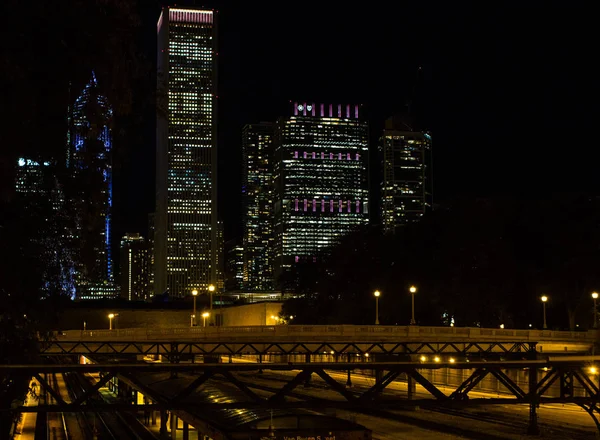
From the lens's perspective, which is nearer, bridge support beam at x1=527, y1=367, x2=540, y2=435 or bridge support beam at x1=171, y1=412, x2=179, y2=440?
bridge support beam at x1=527, y1=367, x2=540, y2=435

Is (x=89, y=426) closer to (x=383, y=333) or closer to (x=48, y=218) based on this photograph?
(x=48, y=218)

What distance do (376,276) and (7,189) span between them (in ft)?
368

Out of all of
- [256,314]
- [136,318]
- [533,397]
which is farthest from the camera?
[136,318]

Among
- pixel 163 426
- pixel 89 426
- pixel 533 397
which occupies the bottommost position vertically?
pixel 89 426

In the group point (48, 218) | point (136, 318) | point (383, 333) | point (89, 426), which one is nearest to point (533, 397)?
point (48, 218)

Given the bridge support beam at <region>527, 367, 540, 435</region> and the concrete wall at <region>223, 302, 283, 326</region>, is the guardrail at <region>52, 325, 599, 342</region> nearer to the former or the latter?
the bridge support beam at <region>527, 367, 540, 435</region>

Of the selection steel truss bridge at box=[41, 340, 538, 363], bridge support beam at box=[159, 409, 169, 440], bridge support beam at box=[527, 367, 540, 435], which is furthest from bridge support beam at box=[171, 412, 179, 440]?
bridge support beam at box=[527, 367, 540, 435]

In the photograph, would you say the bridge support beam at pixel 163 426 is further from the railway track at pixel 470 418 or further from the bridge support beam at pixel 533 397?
the bridge support beam at pixel 533 397

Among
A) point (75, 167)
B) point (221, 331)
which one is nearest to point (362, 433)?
point (75, 167)

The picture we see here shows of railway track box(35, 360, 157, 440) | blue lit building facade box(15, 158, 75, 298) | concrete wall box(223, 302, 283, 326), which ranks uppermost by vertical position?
blue lit building facade box(15, 158, 75, 298)

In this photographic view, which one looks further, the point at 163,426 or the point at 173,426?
the point at 173,426

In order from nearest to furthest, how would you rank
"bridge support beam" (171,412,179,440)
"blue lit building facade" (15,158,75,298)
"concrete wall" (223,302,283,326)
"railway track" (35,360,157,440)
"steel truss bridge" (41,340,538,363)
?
"blue lit building facade" (15,158,75,298) → "bridge support beam" (171,412,179,440) → "railway track" (35,360,157,440) → "steel truss bridge" (41,340,538,363) → "concrete wall" (223,302,283,326)

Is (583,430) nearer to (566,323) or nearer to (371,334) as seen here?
(371,334)

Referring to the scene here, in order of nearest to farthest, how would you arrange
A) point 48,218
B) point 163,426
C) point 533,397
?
point 48,218 < point 533,397 < point 163,426
